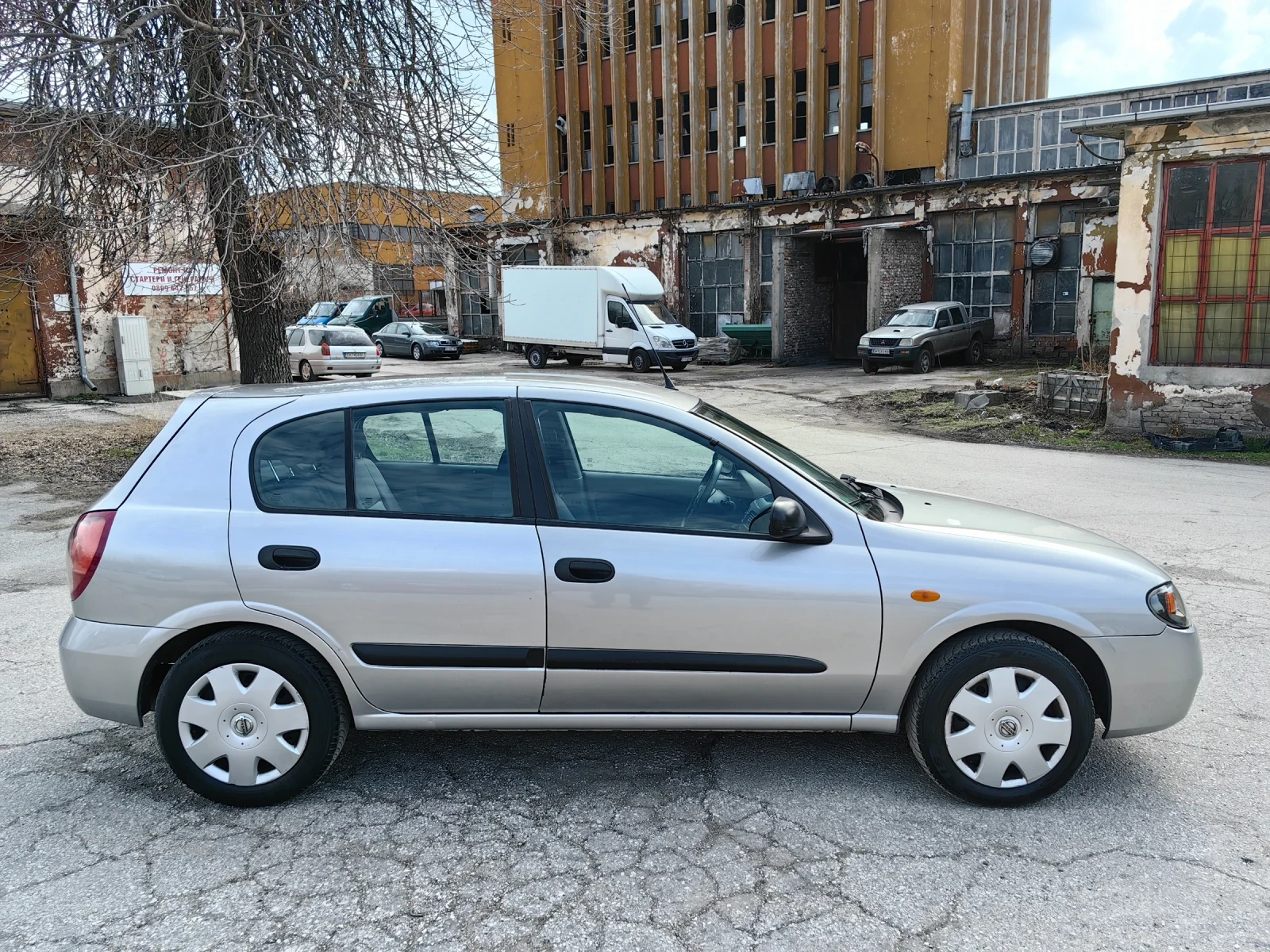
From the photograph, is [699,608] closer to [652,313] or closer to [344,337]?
[344,337]

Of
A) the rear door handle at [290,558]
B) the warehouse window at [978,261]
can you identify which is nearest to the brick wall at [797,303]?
the warehouse window at [978,261]

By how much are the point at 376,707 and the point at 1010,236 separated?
87.6 feet

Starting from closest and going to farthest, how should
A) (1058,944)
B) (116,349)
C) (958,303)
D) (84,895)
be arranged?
(1058,944) < (84,895) < (116,349) < (958,303)

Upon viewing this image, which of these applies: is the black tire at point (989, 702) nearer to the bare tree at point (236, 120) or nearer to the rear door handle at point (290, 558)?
the rear door handle at point (290, 558)

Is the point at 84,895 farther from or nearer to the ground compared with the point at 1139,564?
nearer to the ground

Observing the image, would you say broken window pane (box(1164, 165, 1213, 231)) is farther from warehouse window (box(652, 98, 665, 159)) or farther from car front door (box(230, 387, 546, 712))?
warehouse window (box(652, 98, 665, 159))

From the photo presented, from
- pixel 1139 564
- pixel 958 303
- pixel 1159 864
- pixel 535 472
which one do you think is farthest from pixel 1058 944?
pixel 958 303

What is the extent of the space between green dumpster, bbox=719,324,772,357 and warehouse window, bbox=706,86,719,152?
34.6 ft

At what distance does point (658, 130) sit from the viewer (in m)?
39.5

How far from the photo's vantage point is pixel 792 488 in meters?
3.63

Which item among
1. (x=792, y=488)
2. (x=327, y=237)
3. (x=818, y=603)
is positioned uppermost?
(x=327, y=237)

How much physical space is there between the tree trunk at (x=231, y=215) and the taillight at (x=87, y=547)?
208 inches

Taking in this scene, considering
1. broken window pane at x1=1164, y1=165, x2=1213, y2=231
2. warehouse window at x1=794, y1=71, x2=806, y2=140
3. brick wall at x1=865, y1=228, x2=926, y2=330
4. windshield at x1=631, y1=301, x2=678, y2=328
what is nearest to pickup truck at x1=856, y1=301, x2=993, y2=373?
brick wall at x1=865, y1=228, x2=926, y2=330

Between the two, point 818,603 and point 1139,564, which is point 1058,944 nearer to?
point 818,603
